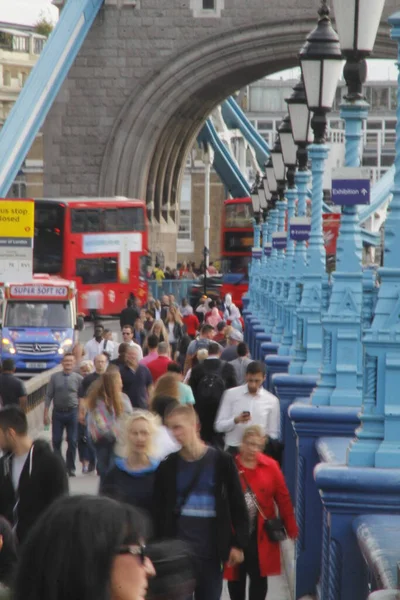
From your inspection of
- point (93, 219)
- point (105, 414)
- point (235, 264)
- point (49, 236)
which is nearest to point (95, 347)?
point (105, 414)

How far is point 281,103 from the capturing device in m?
122

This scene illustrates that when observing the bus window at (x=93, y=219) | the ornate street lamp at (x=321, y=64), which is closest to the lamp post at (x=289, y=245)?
the ornate street lamp at (x=321, y=64)

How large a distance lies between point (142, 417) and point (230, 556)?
84cm

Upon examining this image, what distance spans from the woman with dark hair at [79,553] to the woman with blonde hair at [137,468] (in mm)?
4331

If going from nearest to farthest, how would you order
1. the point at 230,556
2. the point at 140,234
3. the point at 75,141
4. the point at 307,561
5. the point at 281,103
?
the point at 230,556 < the point at 307,561 < the point at 140,234 < the point at 75,141 < the point at 281,103

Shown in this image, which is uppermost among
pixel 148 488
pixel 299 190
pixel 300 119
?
pixel 300 119

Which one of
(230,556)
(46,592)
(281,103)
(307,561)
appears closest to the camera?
(46,592)

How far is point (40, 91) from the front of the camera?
43.5 m

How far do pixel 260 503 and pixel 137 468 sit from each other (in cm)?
81

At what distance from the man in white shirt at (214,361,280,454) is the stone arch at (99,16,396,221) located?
33917mm

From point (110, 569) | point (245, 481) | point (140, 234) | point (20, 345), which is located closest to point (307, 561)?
point (245, 481)

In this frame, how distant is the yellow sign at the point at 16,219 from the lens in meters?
22.2

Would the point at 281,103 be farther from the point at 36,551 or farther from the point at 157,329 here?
the point at 36,551

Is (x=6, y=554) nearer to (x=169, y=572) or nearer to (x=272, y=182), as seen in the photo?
(x=169, y=572)
